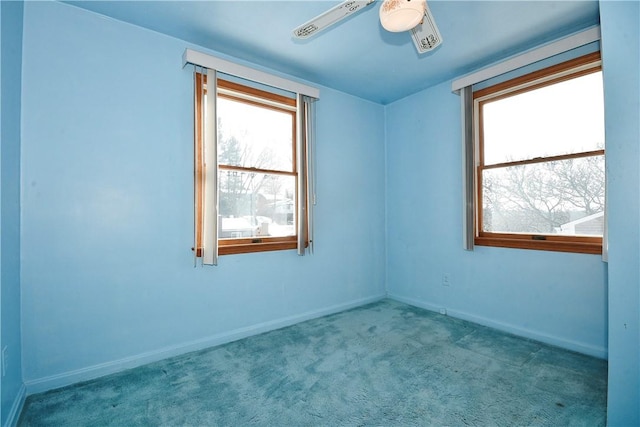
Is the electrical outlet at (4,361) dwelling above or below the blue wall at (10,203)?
below

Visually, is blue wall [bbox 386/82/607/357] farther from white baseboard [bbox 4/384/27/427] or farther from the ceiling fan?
white baseboard [bbox 4/384/27/427]

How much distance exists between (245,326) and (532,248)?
2676 mm

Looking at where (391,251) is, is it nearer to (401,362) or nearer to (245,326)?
(401,362)

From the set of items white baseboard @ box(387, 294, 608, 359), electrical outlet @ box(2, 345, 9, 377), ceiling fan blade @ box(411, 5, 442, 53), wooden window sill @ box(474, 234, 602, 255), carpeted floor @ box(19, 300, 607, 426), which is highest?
ceiling fan blade @ box(411, 5, 442, 53)

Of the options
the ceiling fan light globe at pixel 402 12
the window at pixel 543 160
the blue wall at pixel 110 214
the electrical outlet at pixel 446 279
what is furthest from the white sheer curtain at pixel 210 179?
the window at pixel 543 160

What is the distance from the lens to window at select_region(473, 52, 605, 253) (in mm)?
2443

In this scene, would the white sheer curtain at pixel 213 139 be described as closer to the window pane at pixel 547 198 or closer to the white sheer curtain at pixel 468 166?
the white sheer curtain at pixel 468 166

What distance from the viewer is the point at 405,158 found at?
12.4 ft

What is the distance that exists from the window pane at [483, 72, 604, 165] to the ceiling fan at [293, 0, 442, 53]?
156cm

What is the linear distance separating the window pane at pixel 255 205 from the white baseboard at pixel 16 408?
1544 mm

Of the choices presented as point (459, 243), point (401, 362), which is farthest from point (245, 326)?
point (459, 243)

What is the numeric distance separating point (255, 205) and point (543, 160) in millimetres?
2636

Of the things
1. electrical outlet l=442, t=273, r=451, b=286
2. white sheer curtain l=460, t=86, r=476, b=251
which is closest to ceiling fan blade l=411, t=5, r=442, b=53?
white sheer curtain l=460, t=86, r=476, b=251

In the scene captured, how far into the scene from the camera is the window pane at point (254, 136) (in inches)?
109
